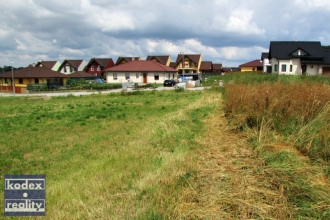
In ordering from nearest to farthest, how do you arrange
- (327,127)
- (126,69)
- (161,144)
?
(327,127), (161,144), (126,69)

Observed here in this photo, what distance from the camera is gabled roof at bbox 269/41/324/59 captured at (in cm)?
4472

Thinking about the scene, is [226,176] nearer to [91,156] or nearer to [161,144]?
[161,144]

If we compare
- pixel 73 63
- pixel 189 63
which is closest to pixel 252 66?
pixel 189 63

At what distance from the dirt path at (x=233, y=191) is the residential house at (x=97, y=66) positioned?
6654 centimetres

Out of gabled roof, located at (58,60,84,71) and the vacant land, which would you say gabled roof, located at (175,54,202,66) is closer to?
gabled roof, located at (58,60,84,71)

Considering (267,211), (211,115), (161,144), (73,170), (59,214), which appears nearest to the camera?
(267,211)

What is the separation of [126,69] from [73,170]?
47.7 m

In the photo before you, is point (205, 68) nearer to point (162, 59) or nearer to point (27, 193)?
point (162, 59)

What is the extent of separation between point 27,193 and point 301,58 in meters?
50.0

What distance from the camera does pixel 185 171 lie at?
415 centimetres

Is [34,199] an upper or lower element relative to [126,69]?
lower

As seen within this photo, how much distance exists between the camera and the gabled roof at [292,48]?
44.7 metres

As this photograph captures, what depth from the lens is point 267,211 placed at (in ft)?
9.68

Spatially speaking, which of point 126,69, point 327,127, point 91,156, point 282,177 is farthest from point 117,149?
point 126,69
